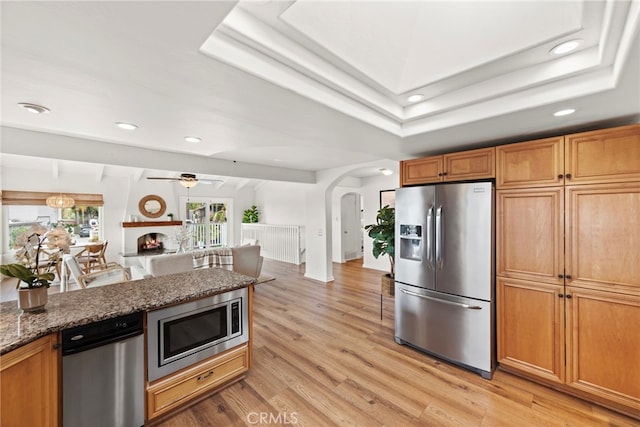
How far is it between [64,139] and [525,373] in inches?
204

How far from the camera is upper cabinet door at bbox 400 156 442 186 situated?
2740 millimetres

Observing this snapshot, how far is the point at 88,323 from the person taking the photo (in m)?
1.51

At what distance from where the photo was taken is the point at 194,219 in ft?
26.1

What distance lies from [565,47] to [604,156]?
1.07m

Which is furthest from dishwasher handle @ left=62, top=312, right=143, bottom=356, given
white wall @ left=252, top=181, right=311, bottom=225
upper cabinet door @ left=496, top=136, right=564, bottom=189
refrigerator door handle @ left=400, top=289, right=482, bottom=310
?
white wall @ left=252, top=181, right=311, bottom=225

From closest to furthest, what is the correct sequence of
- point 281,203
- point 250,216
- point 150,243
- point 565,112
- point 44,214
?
point 565,112 < point 44,214 < point 150,243 < point 281,203 < point 250,216

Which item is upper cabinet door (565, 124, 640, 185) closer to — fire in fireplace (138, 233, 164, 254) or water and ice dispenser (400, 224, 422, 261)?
water and ice dispenser (400, 224, 422, 261)

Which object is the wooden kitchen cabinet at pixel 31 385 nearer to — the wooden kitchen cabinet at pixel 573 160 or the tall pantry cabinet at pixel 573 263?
the tall pantry cabinet at pixel 573 263

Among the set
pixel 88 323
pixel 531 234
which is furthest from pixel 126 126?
pixel 531 234

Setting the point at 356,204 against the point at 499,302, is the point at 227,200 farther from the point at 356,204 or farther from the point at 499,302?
the point at 499,302

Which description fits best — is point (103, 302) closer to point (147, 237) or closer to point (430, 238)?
point (430, 238)

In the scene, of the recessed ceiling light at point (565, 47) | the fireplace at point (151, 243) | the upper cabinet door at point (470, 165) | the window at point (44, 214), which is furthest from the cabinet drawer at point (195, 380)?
the fireplace at point (151, 243)

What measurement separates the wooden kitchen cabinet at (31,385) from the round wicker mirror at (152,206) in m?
6.12

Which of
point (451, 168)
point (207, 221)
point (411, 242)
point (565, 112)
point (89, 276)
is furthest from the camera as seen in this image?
point (207, 221)
